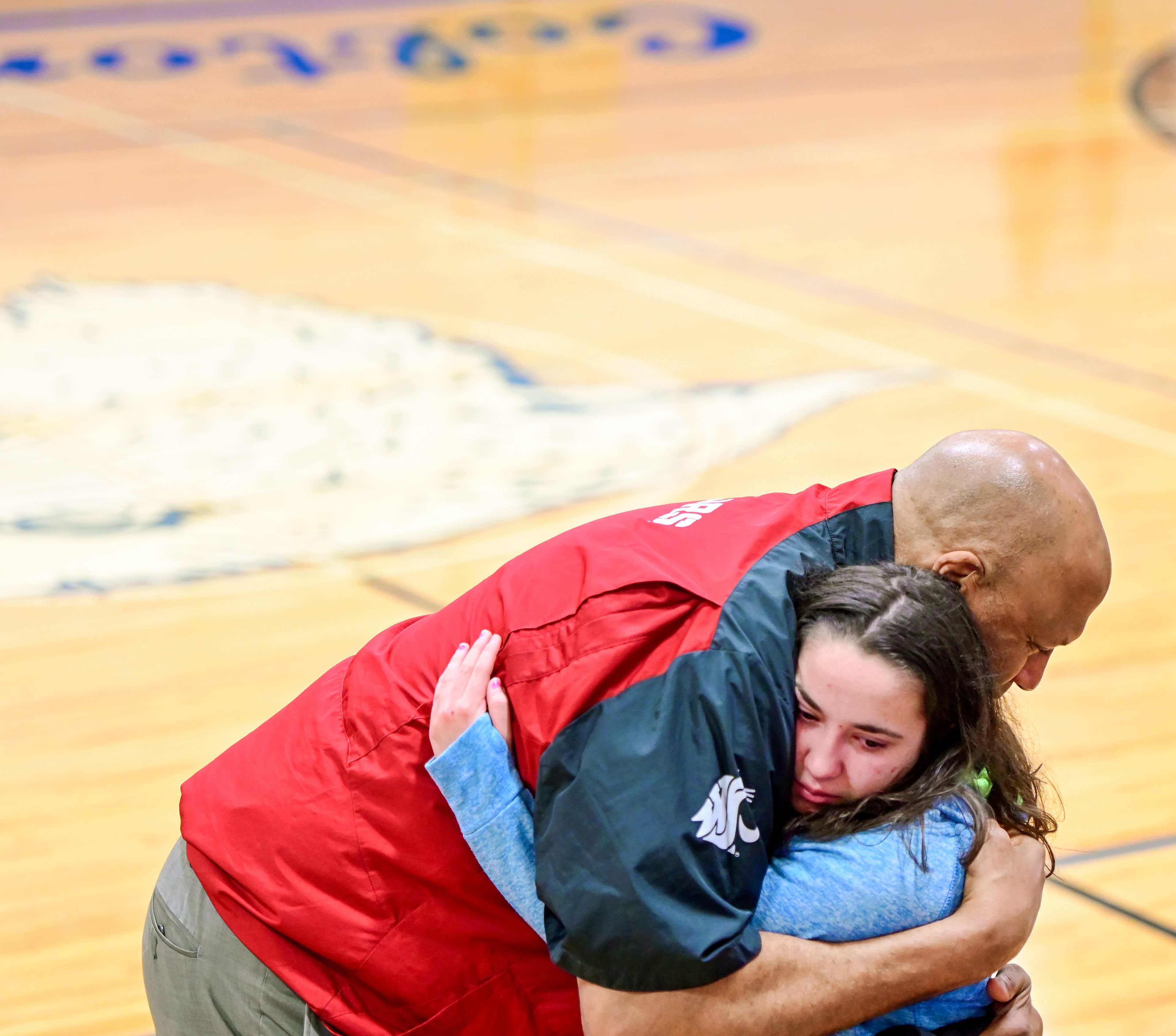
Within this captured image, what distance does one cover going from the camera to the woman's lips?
5.74ft

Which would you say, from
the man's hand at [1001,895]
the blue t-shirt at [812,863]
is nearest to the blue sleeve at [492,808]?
the blue t-shirt at [812,863]

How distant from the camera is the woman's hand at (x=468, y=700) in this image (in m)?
1.71

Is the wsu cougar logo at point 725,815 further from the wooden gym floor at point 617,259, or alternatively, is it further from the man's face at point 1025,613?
the wooden gym floor at point 617,259

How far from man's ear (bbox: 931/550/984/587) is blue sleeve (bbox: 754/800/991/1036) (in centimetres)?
27

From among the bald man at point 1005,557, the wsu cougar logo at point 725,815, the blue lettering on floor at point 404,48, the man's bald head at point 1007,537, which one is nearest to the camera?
the wsu cougar logo at point 725,815

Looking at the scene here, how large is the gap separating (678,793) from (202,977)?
2.34 feet

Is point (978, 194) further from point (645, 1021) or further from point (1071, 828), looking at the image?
point (645, 1021)

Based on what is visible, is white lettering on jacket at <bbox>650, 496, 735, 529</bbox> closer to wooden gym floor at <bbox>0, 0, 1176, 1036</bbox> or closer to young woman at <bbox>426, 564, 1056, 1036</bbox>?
young woman at <bbox>426, 564, 1056, 1036</bbox>

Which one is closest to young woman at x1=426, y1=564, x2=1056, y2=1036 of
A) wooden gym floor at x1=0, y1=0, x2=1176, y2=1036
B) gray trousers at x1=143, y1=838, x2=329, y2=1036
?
gray trousers at x1=143, y1=838, x2=329, y2=1036

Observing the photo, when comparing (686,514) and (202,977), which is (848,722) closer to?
(686,514)

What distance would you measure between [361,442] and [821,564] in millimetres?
3205

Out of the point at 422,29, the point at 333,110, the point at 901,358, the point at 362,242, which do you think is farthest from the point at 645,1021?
the point at 422,29

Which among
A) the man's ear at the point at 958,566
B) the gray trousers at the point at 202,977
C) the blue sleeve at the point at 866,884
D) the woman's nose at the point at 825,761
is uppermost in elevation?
the man's ear at the point at 958,566

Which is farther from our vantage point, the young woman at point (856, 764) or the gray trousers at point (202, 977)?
the gray trousers at point (202, 977)
